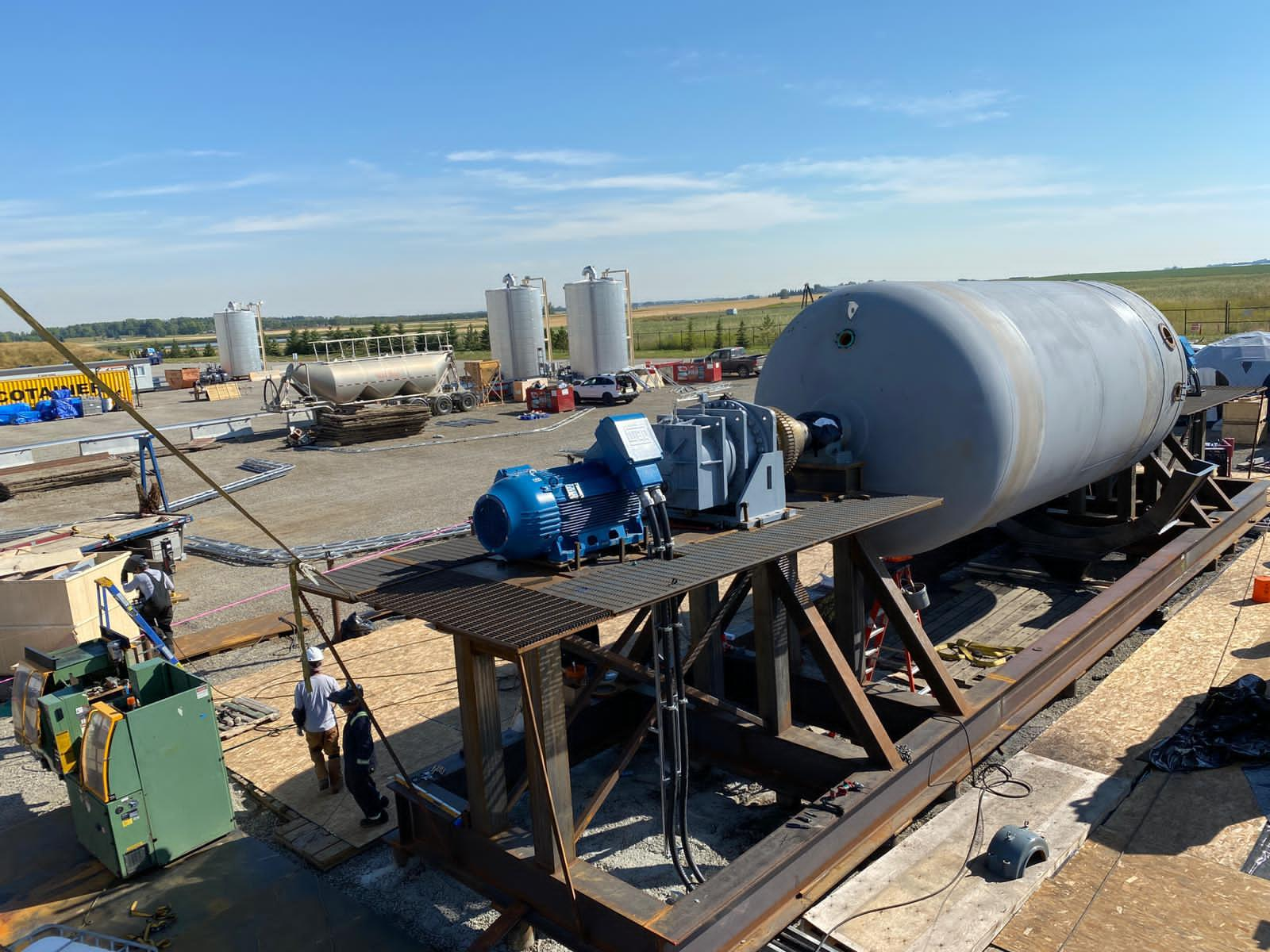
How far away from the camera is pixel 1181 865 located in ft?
20.1

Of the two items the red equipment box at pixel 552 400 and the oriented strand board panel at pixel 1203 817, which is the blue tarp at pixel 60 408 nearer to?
the red equipment box at pixel 552 400

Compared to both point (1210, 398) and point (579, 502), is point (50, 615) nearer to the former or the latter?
point (579, 502)

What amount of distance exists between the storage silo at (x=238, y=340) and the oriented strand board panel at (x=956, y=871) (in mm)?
56524

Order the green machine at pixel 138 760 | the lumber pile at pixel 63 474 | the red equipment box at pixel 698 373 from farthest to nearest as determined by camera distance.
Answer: the red equipment box at pixel 698 373, the lumber pile at pixel 63 474, the green machine at pixel 138 760

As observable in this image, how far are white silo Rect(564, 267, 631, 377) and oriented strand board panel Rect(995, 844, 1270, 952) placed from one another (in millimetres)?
36172

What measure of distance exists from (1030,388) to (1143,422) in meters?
A: 3.28

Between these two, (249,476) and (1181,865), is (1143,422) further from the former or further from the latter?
(249,476)

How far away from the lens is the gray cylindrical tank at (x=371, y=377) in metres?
Result: 30.7

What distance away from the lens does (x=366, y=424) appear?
95.0 ft

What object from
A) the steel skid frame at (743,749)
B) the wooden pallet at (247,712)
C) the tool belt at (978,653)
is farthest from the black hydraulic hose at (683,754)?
the wooden pallet at (247,712)

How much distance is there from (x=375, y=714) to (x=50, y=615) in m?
4.24

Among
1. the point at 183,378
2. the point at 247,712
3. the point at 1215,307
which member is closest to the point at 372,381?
the point at 247,712

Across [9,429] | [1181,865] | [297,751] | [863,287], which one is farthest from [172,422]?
[1181,865]

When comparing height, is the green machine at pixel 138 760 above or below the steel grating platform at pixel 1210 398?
below
